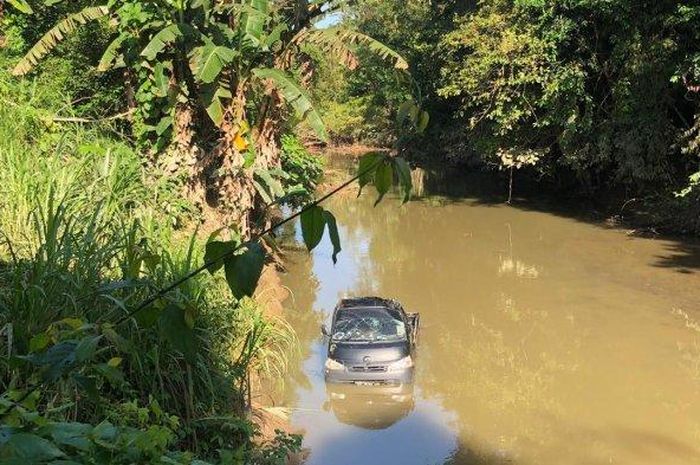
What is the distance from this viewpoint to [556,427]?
9.75 meters

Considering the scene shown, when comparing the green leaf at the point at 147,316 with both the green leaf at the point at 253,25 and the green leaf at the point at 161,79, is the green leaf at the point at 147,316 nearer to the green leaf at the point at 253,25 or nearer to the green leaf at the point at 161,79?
the green leaf at the point at 161,79

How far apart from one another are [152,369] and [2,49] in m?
10.8

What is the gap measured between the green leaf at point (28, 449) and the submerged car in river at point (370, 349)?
9.13 metres

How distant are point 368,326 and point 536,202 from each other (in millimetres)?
20434

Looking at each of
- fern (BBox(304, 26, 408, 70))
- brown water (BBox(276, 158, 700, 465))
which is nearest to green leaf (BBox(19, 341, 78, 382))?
brown water (BBox(276, 158, 700, 465))

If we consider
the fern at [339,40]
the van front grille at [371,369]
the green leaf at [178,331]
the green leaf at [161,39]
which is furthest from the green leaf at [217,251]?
the fern at [339,40]

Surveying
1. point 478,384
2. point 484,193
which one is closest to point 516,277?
point 478,384

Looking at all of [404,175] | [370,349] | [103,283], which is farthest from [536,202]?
[404,175]

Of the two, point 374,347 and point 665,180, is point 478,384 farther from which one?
point 665,180

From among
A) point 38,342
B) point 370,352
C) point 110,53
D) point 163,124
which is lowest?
point 370,352

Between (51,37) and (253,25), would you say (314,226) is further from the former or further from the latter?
(51,37)

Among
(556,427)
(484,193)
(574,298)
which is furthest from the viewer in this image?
(484,193)

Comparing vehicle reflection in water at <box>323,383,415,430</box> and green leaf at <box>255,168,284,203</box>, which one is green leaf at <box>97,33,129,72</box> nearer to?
green leaf at <box>255,168,284,203</box>

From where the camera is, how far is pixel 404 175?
163 centimetres
